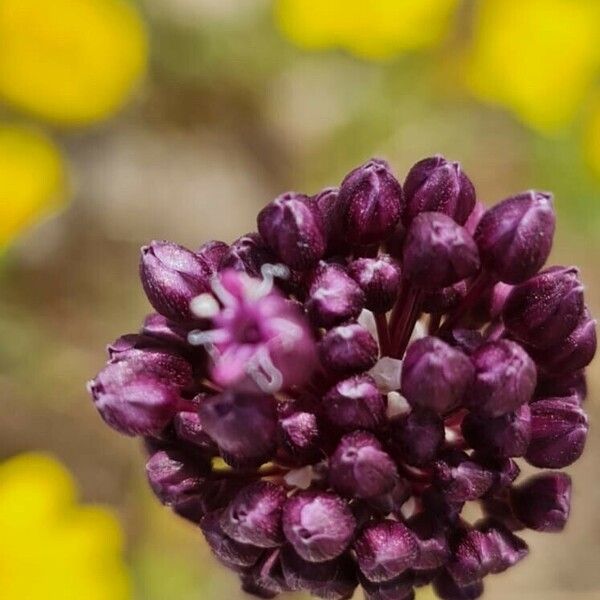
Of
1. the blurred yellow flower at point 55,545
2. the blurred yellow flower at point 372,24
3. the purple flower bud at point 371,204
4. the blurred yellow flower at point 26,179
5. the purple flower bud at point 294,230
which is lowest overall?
the blurred yellow flower at point 55,545

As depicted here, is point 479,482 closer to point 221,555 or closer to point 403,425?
point 403,425

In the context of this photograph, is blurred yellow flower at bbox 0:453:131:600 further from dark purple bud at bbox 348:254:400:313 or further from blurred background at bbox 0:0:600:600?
dark purple bud at bbox 348:254:400:313

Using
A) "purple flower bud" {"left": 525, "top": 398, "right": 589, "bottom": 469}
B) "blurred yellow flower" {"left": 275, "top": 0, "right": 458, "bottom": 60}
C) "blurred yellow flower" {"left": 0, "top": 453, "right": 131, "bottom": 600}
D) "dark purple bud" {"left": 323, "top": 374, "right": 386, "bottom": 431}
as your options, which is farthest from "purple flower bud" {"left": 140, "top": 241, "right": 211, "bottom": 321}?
"blurred yellow flower" {"left": 275, "top": 0, "right": 458, "bottom": 60}

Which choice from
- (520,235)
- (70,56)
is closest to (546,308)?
(520,235)

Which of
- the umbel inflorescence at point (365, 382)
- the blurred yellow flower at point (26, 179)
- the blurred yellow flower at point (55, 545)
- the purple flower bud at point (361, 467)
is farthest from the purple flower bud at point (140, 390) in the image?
the blurred yellow flower at point (26, 179)

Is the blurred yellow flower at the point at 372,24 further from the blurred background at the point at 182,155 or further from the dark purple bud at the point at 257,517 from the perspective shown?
the dark purple bud at the point at 257,517

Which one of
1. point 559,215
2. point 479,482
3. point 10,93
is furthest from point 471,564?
point 10,93

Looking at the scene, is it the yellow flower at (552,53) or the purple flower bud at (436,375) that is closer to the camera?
the purple flower bud at (436,375)
